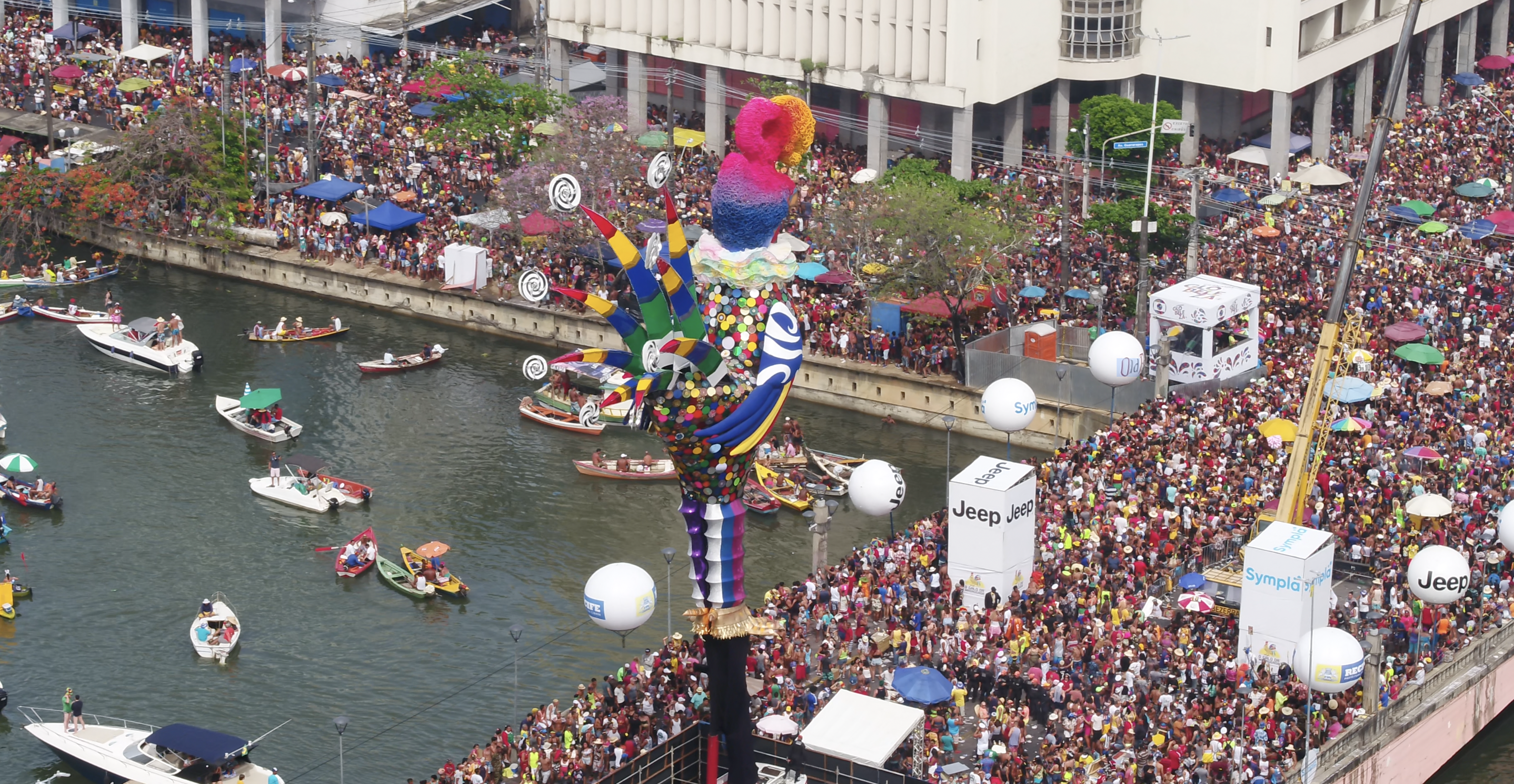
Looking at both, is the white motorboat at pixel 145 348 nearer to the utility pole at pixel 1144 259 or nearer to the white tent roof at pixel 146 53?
the white tent roof at pixel 146 53

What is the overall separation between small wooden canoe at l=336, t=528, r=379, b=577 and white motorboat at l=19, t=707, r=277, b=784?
37.2 ft

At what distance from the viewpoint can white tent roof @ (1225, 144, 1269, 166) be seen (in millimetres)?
110312

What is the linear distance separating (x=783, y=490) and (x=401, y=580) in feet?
45.8

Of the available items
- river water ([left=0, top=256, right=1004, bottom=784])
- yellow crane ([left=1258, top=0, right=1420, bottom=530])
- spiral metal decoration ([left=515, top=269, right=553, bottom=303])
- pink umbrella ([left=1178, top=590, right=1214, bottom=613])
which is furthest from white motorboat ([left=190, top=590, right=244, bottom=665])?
yellow crane ([left=1258, top=0, right=1420, bottom=530])

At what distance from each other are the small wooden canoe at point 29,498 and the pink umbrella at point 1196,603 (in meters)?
38.3

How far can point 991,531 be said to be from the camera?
2763 inches

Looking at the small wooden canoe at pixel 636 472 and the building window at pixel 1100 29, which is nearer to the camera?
the small wooden canoe at pixel 636 472

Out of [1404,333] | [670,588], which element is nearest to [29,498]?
[670,588]

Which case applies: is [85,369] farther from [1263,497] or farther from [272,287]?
[1263,497]

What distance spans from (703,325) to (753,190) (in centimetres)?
324

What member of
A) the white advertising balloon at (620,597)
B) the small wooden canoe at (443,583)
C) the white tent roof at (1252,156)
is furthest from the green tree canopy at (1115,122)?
the white advertising balloon at (620,597)

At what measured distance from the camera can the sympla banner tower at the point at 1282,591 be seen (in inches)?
2564

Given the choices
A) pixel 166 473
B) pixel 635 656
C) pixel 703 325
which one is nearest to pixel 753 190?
pixel 703 325

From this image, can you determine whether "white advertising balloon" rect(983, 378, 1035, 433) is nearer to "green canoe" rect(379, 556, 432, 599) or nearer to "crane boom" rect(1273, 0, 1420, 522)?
"crane boom" rect(1273, 0, 1420, 522)
